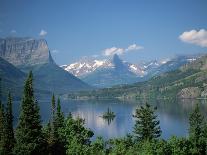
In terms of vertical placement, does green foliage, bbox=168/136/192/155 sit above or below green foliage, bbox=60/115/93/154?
below

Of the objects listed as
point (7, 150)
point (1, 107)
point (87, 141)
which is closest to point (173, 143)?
point (87, 141)

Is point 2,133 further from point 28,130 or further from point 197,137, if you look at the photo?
point 197,137

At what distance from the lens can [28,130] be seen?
81938 mm

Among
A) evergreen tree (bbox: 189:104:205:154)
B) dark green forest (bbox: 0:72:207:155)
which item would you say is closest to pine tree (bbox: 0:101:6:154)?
dark green forest (bbox: 0:72:207:155)

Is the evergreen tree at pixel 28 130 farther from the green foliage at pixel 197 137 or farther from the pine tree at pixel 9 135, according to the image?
the green foliage at pixel 197 137

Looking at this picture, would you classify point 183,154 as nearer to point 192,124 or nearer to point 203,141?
point 203,141

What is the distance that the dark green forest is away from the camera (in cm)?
8256

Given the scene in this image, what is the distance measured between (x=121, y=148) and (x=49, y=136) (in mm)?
31142

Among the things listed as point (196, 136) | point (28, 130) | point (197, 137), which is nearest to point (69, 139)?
point (28, 130)

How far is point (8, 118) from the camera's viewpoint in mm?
103062

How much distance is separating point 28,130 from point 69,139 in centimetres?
2717

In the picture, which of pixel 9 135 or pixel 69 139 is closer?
pixel 9 135

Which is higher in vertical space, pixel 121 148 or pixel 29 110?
pixel 29 110

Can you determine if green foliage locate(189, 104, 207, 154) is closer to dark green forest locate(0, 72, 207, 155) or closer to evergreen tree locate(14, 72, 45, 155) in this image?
dark green forest locate(0, 72, 207, 155)
